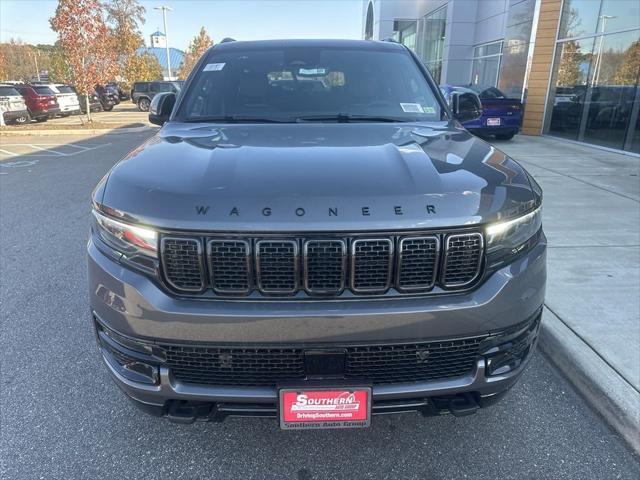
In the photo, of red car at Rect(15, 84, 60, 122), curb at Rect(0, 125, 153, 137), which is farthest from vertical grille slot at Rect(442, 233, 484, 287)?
red car at Rect(15, 84, 60, 122)

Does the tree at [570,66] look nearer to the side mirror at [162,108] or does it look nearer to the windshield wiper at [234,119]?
the side mirror at [162,108]

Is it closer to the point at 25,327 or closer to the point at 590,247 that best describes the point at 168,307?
the point at 25,327

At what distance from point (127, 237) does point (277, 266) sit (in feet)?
2.00

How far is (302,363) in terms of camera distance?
5.92ft

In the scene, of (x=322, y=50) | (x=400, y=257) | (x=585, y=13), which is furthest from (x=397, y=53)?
(x=585, y=13)

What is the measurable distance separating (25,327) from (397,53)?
3323 mm

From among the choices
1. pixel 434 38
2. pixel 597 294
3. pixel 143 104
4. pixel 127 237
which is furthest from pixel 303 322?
pixel 143 104

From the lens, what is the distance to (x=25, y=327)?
340 centimetres

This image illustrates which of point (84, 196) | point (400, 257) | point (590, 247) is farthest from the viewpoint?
point (84, 196)

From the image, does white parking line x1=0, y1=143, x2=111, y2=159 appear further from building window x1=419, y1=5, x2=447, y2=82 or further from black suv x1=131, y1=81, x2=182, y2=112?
black suv x1=131, y1=81, x2=182, y2=112

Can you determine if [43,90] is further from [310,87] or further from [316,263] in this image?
Result: [316,263]

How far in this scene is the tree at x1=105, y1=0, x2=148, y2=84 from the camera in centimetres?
3631

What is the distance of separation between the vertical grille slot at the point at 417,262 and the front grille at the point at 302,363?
0.23 metres

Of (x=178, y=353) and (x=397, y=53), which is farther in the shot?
(x=397, y=53)
